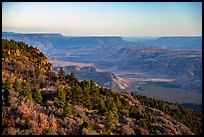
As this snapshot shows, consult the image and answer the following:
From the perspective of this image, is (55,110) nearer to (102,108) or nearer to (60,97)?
(60,97)

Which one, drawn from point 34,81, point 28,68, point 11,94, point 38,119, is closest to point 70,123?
point 38,119

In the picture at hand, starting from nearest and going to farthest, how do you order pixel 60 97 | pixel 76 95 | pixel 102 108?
pixel 60 97, pixel 102 108, pixel 76 95

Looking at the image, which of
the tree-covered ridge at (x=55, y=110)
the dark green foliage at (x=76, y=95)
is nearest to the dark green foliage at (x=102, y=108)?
the tree-covered ridge at (x=55, y=110)

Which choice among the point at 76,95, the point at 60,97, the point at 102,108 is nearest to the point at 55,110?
the point at 60,97

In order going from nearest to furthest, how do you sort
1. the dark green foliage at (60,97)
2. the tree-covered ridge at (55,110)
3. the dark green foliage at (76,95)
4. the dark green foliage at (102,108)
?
the tree-covered ridge at (55,110)
the dark green foliage at (60,97)
the dark green foliage at (102,108)
the dark green foliage at (76,95)

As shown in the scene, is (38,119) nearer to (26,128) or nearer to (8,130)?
(26,128)

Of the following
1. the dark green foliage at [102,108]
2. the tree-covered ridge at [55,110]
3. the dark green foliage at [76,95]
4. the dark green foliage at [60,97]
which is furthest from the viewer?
the dark green foliage at [76,95]

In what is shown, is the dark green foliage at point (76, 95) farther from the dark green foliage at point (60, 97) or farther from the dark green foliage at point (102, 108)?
the dark green foliage at point (102, 108)

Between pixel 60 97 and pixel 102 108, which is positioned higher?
pixel 60 97

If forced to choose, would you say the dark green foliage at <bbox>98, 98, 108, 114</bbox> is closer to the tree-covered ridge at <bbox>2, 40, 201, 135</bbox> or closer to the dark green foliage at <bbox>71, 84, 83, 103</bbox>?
the tree-covered ridge at <bbox>2, 40, 201, 135</bbox>

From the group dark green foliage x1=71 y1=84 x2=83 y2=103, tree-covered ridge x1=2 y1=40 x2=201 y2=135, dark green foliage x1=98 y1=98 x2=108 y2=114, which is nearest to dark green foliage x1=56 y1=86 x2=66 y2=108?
tree-covered ridge x1=2 y1=40 x2=201 y2=135

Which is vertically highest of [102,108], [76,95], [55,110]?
[76,95]
